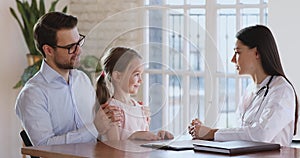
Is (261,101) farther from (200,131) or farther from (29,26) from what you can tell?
(29,26)

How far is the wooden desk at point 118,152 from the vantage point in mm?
2850

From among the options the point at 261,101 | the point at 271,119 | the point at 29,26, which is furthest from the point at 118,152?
the point at 29,26

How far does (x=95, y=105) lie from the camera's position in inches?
123

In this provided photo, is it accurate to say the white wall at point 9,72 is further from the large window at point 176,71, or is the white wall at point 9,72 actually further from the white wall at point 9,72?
the large window at point 176,71

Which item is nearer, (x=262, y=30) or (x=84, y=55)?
(x=84, y=55)

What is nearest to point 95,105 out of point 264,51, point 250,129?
point 250,129

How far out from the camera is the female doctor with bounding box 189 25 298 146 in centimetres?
341

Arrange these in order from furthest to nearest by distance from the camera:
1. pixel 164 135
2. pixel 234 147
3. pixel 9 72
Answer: pixel 9 72
pixel 164 135
pixel 234 147

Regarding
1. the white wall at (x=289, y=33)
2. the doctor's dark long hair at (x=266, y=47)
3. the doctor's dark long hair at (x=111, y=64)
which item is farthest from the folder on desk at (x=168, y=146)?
the white wall at (x=289, y=33)

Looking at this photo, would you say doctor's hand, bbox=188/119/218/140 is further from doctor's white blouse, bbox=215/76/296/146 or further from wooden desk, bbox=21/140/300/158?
wooden desk, bbox=21/140/300/158

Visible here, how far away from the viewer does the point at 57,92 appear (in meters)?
3.48

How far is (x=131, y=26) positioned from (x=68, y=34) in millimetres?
576

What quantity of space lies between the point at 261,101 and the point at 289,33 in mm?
1352

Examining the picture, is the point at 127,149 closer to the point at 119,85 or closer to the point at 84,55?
the point at 119,85
